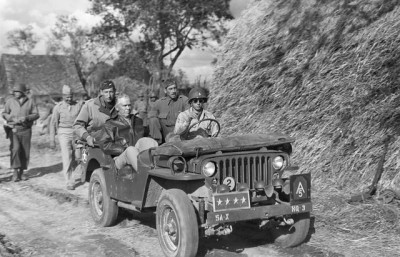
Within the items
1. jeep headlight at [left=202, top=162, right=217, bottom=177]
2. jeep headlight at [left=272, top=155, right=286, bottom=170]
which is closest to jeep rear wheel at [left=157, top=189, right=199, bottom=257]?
jeep headlight at [left=202, top=162, right=217, bottom=177]

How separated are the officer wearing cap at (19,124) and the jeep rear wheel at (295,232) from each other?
276 inches

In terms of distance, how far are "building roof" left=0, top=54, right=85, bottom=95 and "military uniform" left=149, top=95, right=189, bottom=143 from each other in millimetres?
42785

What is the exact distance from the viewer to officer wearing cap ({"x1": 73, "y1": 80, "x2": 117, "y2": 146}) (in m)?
7.51

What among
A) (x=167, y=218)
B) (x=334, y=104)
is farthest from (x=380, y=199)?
(x=167, y=218)

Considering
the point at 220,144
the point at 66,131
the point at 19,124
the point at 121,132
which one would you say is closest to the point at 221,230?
the point at 220,144

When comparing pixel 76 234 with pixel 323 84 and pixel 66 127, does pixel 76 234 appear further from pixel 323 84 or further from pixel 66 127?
pixel 323 84

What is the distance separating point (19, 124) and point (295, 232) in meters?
7.44

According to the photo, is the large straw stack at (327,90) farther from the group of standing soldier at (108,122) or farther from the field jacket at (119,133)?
the field jacket at (119,133)

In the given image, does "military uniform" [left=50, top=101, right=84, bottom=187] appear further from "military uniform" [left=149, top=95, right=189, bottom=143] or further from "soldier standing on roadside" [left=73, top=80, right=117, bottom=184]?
"soldier standing on roadside" [left=73, top=80, right=117, bottom=184]

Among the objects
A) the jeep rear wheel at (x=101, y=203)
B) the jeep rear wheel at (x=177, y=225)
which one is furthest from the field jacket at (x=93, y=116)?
the jeep rear wheel at (x=177, y=225)

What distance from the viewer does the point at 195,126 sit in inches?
247

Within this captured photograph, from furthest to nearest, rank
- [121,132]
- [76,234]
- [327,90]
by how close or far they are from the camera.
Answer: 1. [327,90]
2. [121,132]
3. [76,234]

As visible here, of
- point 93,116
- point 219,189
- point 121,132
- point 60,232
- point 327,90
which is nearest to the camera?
point 219,189

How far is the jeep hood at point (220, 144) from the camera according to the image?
5082 mm
